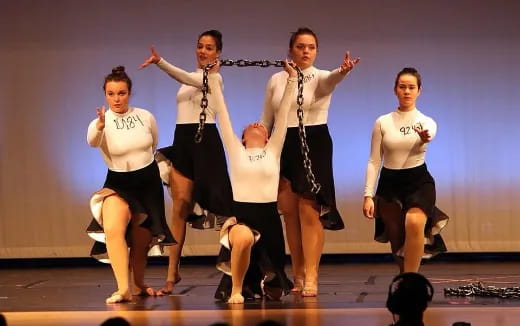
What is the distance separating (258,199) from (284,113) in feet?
1.60

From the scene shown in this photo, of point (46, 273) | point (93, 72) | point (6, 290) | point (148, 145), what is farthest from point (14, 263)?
point (148, 145)

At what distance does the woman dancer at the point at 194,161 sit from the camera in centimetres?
607

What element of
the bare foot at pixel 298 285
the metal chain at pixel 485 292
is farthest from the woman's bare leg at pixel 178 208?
the metal chain at pixel 485 292

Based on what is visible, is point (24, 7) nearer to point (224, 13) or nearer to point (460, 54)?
point (224, 13)

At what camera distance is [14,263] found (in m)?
9.09

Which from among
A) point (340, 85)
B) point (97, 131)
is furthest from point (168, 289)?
point (340, 85)

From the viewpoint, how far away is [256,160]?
5574 millimetres

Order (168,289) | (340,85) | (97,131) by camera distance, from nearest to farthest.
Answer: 1. (97,131)
2. (168,289)
3. (340,85)

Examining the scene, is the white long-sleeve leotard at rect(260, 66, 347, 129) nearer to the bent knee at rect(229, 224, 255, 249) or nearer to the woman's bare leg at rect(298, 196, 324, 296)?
the woman's bare leg at rect(298, 196, 324, 296)

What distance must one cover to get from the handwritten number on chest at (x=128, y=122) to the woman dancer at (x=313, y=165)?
30.6 inches

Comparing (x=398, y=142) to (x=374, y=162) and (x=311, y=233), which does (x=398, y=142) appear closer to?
(x=374, y=162)

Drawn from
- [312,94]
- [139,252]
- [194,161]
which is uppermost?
[312,94]

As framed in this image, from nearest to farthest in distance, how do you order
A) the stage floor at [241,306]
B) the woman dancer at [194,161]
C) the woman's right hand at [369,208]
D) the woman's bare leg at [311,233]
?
1. the stage floor at [241,306]
2. the woman's right hand at [369,208]
3. the woman's bare leg at [311,233]
4. the woman dancer at [194,161]

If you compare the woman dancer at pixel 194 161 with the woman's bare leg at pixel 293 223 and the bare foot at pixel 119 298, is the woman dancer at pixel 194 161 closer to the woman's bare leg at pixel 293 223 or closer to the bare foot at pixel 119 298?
the woman's bare leg at pixel 293 223
